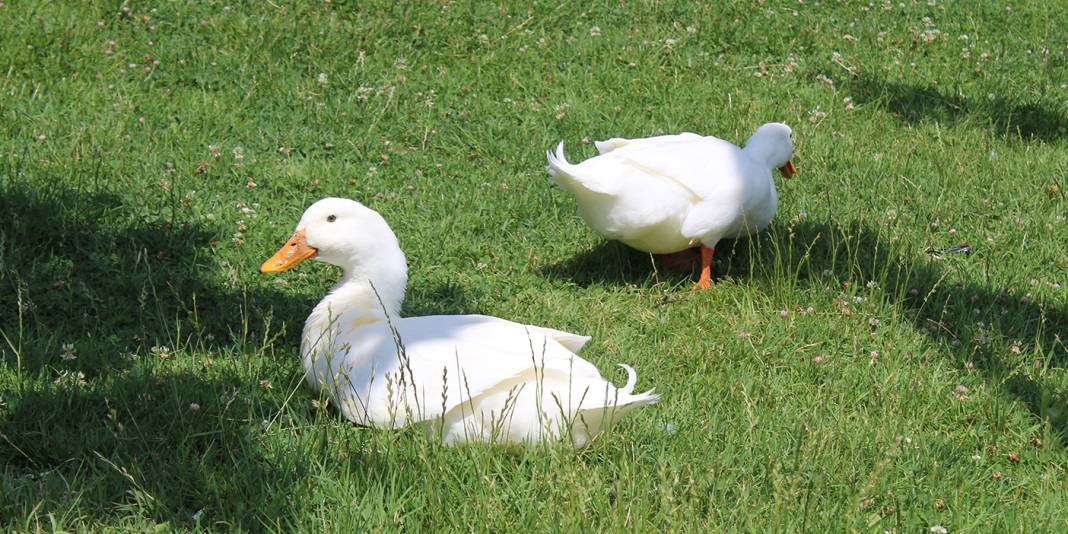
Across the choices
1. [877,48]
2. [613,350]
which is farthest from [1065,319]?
[877,48]

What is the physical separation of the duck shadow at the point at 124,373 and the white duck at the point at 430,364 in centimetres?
28

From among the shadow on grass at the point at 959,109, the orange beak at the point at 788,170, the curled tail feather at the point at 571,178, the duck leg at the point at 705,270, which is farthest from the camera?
the shadow on grass at the point at 959,109

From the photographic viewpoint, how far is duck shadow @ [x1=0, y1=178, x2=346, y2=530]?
3.23m

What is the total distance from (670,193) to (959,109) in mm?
3534

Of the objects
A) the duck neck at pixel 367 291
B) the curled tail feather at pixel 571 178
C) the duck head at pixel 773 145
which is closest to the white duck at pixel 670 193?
the curled tail feather at pixel 571 178

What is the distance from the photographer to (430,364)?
12.1 ft

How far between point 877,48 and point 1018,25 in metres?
1.57

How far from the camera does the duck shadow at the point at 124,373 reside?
323cm

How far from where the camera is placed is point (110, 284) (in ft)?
15.8

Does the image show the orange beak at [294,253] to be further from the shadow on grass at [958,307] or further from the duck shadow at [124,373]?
the shadow on grass at [958,307]

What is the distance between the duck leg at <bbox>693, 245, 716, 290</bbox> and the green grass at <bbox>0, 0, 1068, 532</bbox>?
0.40 feet

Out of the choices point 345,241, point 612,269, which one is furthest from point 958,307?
point 345,241

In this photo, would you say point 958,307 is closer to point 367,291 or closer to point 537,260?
point 537,260

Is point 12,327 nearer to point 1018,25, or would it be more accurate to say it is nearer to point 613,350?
Answer: point 613,350
